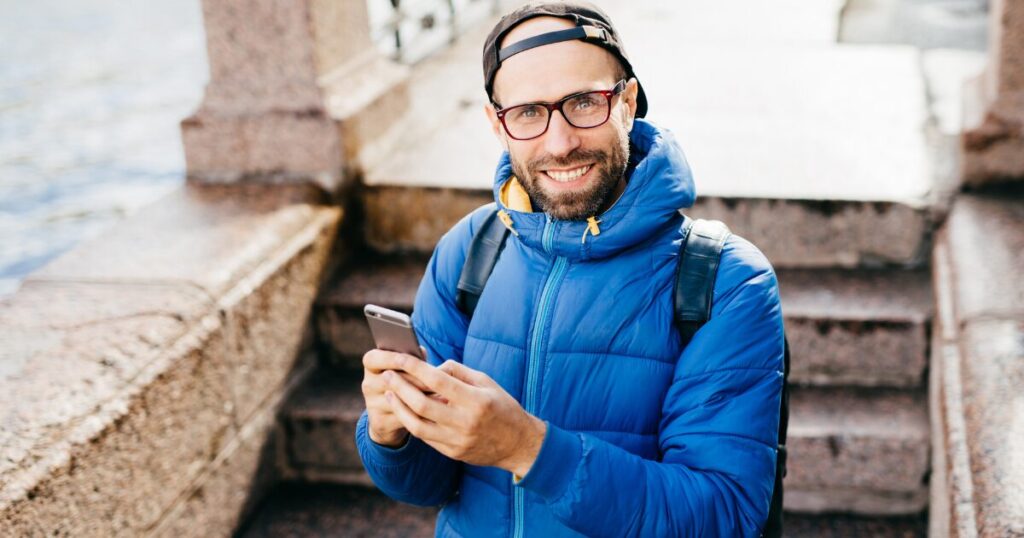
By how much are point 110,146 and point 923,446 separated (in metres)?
5.87

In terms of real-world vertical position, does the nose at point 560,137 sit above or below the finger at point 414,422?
above

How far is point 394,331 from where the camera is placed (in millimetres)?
1570

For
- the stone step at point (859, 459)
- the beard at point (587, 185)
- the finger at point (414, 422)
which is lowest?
the stone step at point (859, 459)

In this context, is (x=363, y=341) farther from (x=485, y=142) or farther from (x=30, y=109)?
(x=30, y=109)

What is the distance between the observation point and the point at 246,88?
13.9 ft

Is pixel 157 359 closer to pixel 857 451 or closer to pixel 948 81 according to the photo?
pixel 857 451

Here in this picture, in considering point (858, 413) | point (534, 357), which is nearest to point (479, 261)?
point (534, 357)

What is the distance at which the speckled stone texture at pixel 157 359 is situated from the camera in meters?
2.49

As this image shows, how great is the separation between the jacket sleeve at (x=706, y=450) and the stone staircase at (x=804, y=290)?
182 centimetres

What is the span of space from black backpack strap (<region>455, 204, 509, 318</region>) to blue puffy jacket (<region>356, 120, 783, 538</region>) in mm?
70

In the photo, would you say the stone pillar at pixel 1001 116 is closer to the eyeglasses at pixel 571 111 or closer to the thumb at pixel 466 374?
the eyeglasses at pixel 571 111

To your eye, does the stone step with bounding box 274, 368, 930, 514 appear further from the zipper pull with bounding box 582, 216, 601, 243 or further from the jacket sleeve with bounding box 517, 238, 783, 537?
the zipper pull with bounding box 582, 216, 601, 243

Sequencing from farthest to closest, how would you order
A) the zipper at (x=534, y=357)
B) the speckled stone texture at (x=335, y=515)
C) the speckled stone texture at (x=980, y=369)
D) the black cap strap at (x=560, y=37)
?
the speckled stone texture at (x=335, y=515)
the speckled stone texture at (x=980, y=369)
the zipper at (x=534, y=357)
the black cap strap at (x=560, y=37)

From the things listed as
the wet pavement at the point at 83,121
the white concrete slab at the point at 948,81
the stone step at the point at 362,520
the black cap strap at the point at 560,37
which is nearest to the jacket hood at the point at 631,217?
the black cap strap at the point at 560,37
